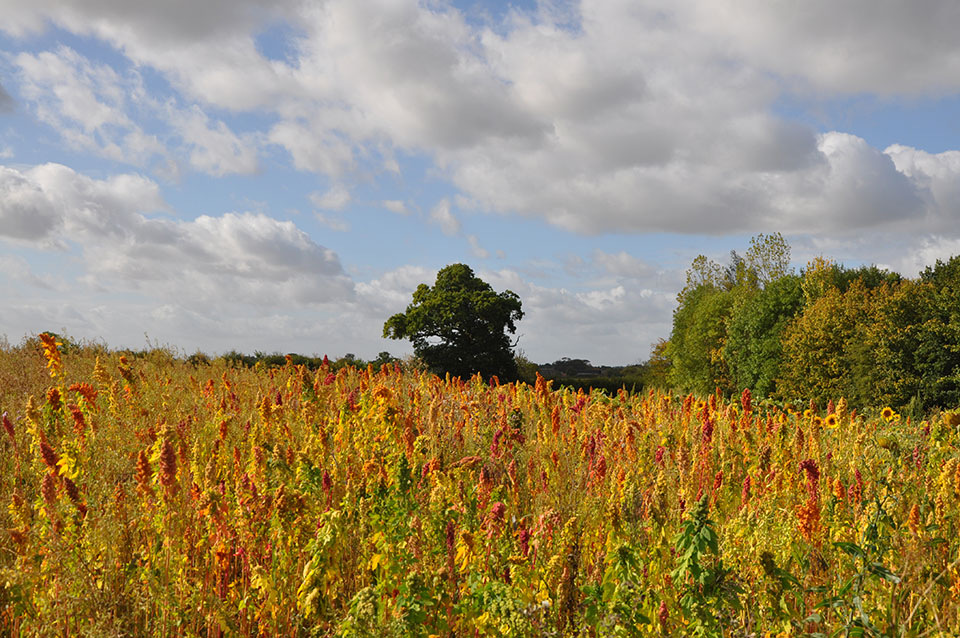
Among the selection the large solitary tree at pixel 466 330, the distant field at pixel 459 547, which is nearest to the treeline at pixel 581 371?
the large solitary tree at pixel 466 330

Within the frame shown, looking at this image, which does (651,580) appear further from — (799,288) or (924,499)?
(799,288)

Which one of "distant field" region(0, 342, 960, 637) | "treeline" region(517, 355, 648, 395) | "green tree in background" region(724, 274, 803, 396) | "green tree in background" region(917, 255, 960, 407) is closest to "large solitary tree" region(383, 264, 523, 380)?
"treeline" region(517, 355, 648, 395)

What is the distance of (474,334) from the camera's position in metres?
32.8

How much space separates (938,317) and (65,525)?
1977 cm

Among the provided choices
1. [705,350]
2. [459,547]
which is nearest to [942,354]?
[705,350]

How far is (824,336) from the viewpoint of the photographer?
70.9 ft

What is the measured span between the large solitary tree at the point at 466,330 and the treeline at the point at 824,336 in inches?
335

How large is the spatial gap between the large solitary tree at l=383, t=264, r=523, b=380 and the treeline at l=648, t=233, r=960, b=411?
8.50 m

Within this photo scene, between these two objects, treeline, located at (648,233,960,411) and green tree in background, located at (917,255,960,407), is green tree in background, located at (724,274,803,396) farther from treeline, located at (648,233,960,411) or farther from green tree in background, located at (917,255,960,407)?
green tree in background, located at (917,255,960,407)

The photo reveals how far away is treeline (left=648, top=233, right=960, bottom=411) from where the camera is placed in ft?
56.2

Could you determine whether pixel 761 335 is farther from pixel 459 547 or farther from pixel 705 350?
pixel 459 547

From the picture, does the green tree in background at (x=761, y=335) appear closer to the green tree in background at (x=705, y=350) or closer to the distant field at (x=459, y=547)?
the green tree in background at (x=705, y=350)

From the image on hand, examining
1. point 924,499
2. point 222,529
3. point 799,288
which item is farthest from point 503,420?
point 799,288

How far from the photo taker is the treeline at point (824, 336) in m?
17.1
